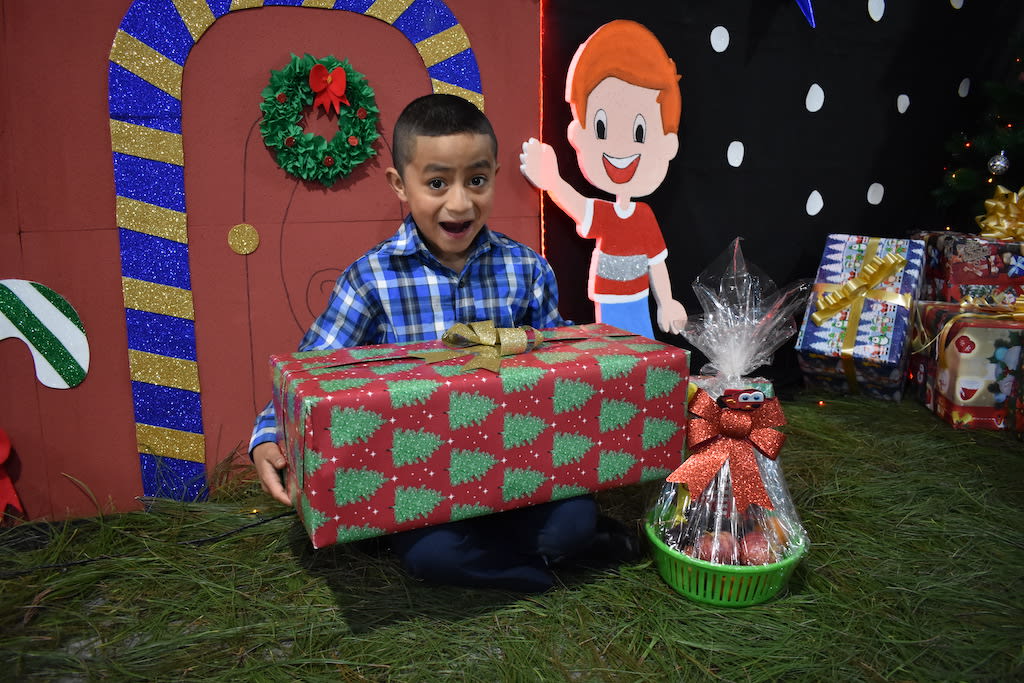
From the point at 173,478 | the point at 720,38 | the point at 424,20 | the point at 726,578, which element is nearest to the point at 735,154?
the point at 720,38

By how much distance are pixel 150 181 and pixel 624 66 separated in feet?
5.48

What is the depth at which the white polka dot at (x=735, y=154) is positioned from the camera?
3.09 meters

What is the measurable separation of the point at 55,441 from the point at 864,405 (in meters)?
3.04

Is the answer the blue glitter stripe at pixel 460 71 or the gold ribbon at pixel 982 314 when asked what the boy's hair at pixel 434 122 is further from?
the gold ribbon at pixel 982 314

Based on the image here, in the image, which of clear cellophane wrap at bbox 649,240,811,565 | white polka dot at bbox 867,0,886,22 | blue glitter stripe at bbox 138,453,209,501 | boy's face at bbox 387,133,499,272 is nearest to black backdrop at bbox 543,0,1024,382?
white polka dot at bbox 867,0,886,22

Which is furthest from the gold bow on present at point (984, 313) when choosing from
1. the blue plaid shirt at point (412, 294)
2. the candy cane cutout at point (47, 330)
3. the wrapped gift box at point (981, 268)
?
the candy cane cutout at point (47, 330)

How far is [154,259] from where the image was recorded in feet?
6.92

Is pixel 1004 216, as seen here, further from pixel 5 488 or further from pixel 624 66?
pixel 5 488

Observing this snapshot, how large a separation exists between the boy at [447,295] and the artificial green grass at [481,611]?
12 centimetres

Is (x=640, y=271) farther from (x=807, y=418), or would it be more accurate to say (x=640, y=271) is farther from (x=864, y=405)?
(x=864, y=405)

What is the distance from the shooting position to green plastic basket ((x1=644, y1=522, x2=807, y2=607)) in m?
1.59

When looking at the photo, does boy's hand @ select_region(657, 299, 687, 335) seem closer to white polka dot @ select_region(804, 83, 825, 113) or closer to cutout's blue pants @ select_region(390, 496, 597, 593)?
white polka dot @ select_region(804, 83, 825, 113)

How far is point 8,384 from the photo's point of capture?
6.66 feet

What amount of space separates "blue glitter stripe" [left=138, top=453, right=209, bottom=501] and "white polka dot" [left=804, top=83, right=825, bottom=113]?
2925 millimetres
